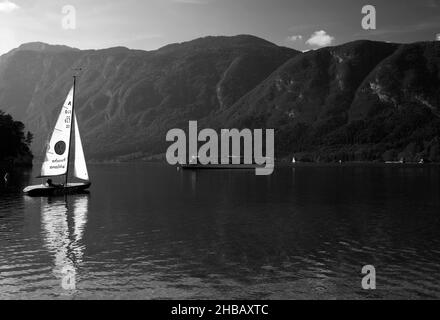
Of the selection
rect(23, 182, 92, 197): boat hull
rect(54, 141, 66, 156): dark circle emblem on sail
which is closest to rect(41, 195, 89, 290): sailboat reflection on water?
rect(23, 182, 92, 197): boat hull

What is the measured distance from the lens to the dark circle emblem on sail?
89.6 m

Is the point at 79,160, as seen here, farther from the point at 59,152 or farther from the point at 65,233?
the point at 65,233

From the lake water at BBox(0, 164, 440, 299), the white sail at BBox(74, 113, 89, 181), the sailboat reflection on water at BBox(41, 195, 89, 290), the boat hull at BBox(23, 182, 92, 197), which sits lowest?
the lake water at BBox(0, 164, 440, 299)

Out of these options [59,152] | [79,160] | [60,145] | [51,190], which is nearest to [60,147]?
[60,145]

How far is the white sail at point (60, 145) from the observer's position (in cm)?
8856

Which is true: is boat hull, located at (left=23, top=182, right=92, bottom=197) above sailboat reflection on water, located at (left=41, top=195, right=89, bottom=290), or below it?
above

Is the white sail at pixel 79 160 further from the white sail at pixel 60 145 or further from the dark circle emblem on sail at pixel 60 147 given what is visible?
the dark circle emblem on sail at pixel 60 147

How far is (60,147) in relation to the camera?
89875mm

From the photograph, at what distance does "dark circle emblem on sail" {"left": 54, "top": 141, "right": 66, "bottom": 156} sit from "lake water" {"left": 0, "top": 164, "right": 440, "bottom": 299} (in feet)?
47.1

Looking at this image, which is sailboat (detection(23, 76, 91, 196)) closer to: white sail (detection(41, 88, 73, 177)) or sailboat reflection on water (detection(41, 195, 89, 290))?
white sail (detection(41, 88, 73, 177))

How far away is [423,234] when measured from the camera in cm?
5272

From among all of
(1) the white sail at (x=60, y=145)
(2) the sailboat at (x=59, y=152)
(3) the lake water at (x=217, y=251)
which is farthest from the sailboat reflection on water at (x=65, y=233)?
(1) the white sail at (x=60, y=145)

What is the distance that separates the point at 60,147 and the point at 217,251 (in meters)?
56.5
